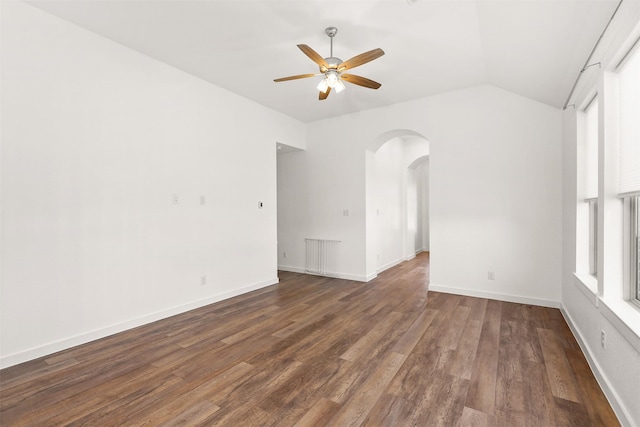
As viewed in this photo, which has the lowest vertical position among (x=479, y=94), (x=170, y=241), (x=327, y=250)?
(x=327, y=250)

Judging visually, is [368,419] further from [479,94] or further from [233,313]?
[479,94]

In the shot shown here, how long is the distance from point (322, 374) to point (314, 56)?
107 inches

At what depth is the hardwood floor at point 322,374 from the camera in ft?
5.94

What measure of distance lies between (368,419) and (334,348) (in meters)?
0.94

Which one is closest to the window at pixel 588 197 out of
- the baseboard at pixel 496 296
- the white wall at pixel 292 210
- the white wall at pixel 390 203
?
the baseboard at pixel 496 296

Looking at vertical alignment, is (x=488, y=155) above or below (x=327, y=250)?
above

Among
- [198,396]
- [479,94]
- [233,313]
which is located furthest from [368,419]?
[479,94]

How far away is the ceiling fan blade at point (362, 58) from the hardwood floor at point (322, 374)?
8.82ft

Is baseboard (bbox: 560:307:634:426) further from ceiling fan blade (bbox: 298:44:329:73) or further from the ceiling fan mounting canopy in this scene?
the ceiling fan mounting canopy

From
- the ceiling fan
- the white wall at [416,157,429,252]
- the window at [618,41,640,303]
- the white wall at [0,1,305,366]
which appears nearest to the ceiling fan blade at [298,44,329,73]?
the ceiling fan

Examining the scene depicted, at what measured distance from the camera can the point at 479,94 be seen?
4141 mm

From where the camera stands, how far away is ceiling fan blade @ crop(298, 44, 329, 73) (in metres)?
2.45

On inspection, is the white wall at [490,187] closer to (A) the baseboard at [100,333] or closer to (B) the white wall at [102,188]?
(B) the white wall at [102,188]

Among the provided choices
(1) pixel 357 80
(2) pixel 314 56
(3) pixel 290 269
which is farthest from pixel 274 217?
(2) pixel 314 56
